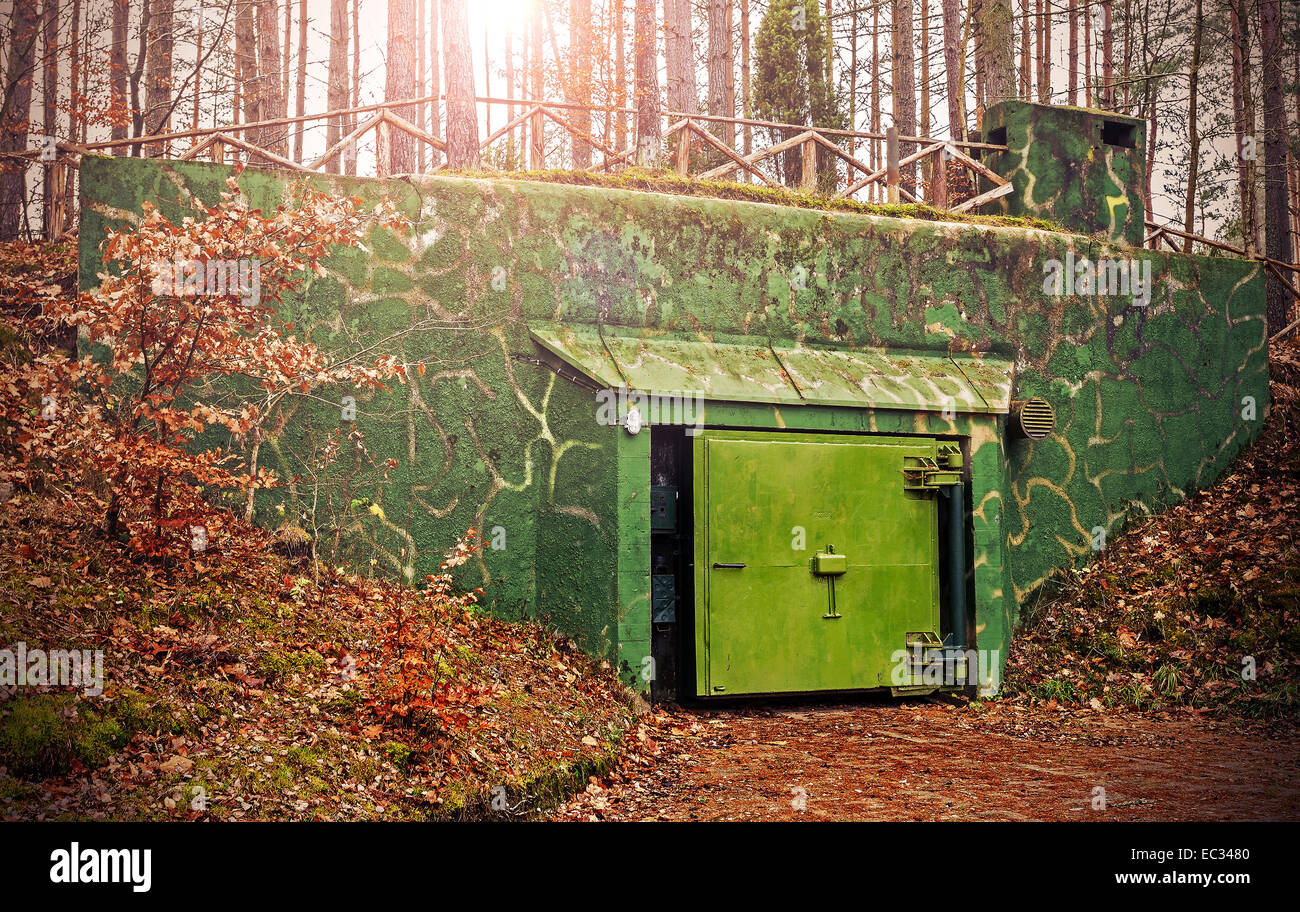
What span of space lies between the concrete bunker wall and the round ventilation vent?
276 mm

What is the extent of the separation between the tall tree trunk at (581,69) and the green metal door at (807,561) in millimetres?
15409

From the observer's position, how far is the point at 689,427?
28.5ft

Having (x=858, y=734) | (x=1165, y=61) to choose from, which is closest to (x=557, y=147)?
(x=1165, y=61)

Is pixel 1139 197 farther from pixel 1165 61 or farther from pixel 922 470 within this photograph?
pixel 1165 61

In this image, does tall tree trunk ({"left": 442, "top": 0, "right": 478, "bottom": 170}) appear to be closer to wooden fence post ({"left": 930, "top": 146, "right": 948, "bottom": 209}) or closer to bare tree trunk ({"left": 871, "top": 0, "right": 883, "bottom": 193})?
wooden fence post ({"left": 930, "top": 146, "right": 948, "bottom": 209})

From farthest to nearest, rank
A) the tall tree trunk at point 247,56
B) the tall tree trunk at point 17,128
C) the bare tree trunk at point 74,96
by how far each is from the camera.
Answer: the tall tree trunk at point 247,56 → the bare tree trunk at point 74,96 → the tall tree trunk at point 17,128

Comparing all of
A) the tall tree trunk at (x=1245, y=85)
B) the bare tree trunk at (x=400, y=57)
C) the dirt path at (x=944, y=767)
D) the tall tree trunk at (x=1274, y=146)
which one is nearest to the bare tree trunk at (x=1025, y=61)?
the tall tree trunk at (x=1245, y=85)

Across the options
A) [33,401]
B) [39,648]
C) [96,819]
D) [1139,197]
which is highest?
[1139,197]

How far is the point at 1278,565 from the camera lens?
9914mm

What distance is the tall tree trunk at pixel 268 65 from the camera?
1936 cm

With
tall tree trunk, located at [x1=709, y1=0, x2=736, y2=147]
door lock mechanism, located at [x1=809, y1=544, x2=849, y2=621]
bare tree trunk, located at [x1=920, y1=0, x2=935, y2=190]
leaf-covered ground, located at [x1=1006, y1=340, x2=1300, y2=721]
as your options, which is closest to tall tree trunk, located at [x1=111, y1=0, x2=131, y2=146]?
tall tree trunk, located at [x1=709, y1=0, x2=736, y2=147]

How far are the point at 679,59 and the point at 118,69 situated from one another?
31.7ft

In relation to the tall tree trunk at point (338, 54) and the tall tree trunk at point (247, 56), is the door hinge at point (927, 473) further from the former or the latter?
the tall tree trunk at point (338, 54)

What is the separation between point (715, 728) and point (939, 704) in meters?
2.43
